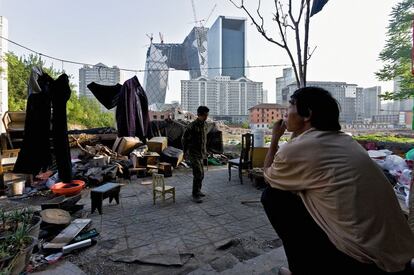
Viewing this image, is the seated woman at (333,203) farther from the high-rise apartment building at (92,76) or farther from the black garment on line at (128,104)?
the high-rise apartment building at (92,76)

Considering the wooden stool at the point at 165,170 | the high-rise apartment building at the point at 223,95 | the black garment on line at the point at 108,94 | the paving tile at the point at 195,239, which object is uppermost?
the high-rise apartment building at the point at 223,95

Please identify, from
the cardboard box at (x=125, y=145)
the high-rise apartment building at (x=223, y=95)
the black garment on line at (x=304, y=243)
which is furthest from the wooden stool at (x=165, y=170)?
the high-rise apartment building at (x=223, y=95)

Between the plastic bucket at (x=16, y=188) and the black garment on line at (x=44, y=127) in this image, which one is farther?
the plastic bucket at (x=16, y=188)

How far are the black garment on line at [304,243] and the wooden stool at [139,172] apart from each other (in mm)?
6536

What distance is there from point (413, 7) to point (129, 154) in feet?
54.8

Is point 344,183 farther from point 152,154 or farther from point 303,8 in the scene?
point 152,154

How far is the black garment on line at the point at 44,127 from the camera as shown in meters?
4.39

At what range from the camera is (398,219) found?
1.35 metres

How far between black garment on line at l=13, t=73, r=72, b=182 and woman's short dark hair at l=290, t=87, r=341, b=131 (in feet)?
13.1

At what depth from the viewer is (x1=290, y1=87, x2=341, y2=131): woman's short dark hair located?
1.51 m

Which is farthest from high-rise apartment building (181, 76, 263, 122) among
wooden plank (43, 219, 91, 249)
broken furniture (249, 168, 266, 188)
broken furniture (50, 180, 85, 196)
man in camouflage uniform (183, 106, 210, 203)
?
wooden plank (43, 219, 91, 249)

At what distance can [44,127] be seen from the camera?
14.8 feet

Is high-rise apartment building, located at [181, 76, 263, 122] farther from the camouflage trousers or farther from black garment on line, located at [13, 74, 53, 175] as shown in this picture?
black garment on line, located at [13, 74, 53, 175]

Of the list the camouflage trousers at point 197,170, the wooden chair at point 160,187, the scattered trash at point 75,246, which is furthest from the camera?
the camouflage trousers at point 197,170
